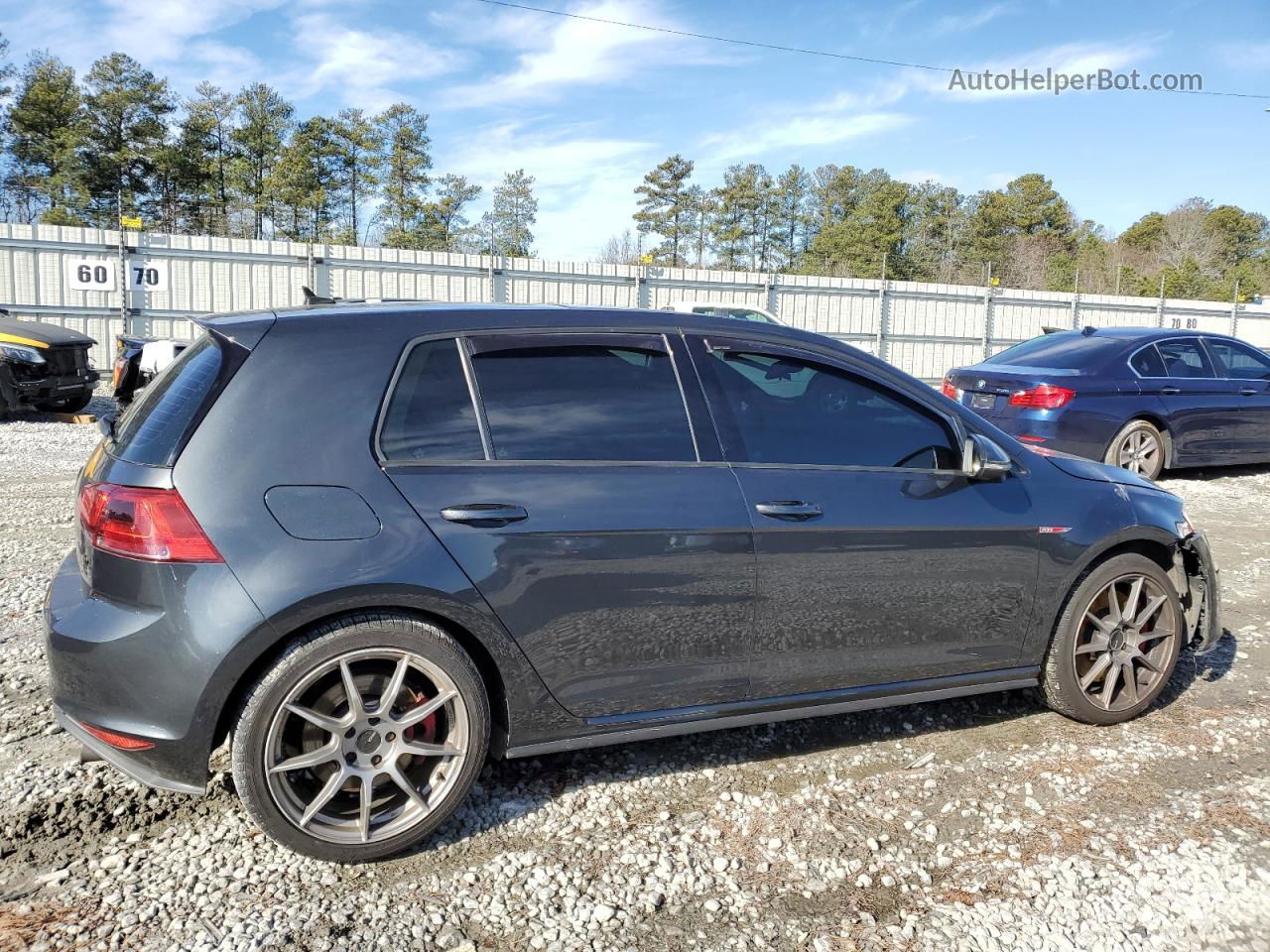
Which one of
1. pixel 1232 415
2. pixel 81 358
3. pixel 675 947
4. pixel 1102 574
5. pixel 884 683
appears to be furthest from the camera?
pixel 81 358

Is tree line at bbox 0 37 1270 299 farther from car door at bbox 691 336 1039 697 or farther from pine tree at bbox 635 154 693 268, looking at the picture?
car door at bbox 691 336 1039 697

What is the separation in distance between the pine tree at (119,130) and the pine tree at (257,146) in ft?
10.8

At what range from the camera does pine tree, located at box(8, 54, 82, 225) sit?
40.7m

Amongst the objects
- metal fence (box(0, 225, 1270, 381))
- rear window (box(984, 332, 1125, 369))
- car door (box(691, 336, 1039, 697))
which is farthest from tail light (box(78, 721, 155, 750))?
metal fence (box(0, 225, 1270, 381))

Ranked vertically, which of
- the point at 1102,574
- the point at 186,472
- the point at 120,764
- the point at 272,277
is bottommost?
the point at 120,764

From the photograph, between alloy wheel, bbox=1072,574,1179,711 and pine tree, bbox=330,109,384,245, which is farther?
pine tree, bbox=330,109,384,245

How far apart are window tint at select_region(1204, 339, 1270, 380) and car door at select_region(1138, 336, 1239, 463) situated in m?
0.15

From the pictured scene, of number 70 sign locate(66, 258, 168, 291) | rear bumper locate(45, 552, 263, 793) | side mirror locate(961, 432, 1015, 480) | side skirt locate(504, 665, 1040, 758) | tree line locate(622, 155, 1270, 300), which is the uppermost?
tree line locate(622, 155, 1270, 300)

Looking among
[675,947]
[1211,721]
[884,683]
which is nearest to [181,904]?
[675,947]

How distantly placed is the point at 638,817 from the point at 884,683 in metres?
1.04

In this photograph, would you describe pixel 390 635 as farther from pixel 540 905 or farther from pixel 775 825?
pixel 775 825

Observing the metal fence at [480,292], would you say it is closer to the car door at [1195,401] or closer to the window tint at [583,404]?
the car door at [1195,401]

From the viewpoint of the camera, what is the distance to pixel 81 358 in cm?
1245

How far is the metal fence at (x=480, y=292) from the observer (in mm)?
17469
